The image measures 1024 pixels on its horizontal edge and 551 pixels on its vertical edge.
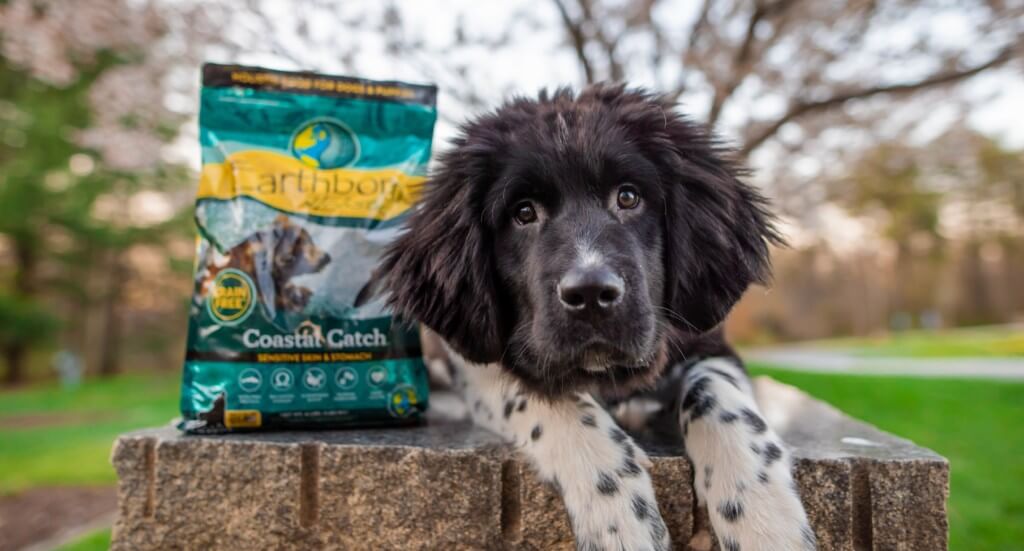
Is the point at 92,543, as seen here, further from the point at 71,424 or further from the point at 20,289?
the point at 20,289

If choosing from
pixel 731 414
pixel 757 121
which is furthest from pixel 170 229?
pixel 731 414

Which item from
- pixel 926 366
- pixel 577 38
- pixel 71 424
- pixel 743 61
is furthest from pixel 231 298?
pixel 926 366

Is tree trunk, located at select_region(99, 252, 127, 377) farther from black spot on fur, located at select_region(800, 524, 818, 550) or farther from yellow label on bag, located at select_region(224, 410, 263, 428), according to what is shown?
black spot on fur, located at select_region(800, 524, 818, 550)

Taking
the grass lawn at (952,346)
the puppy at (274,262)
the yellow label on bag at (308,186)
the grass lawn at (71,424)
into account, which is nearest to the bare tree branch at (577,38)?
the yellow label on bag at (308,186)

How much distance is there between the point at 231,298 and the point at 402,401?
56 cm

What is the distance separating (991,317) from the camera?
20.4 meters

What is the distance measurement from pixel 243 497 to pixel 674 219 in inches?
53.5

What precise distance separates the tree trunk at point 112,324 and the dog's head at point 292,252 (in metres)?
16.3

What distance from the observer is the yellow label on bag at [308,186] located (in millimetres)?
1867

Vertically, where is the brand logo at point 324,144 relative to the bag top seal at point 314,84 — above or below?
below

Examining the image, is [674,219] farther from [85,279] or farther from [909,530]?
[85,279]

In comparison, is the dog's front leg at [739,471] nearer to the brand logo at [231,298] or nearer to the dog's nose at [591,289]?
the dog's nose at [591,289]

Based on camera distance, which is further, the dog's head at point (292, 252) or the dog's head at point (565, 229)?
the dog's head at point (292, 252)

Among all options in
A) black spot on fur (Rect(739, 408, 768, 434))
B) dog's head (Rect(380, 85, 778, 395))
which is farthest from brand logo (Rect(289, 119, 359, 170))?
black spot on fur (Rect(739, 408, 768, 434))
